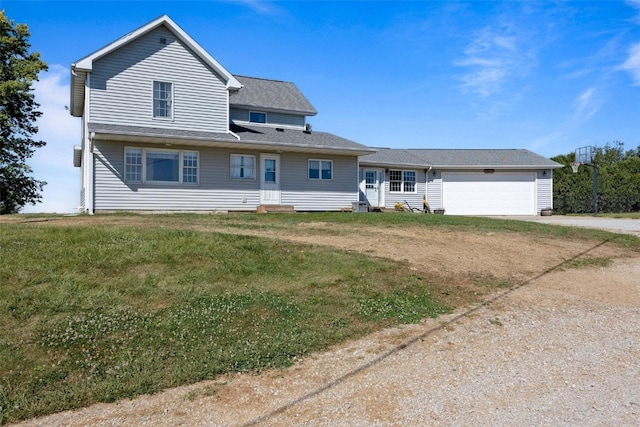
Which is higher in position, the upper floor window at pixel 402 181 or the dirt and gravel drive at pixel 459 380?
the upper floor window at pixel 402 181

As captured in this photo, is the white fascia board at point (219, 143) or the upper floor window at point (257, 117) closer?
the white fascia board at point (219, 143)

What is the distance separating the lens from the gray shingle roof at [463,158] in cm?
2888

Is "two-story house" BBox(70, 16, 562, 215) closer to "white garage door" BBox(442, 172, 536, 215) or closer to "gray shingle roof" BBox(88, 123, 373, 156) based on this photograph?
"gray shingle roof" BBox(88, 123, 373, 156)

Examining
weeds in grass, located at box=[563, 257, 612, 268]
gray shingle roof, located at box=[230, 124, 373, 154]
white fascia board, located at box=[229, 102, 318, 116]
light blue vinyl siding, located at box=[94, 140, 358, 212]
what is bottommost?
weeds in grass, located at box=[563, 257, 612, 268]

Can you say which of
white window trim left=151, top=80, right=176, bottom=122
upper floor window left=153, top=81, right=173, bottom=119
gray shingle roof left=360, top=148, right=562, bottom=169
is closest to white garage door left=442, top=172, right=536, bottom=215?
gray shingle roof left=360, top=148, right=562, bottom=169

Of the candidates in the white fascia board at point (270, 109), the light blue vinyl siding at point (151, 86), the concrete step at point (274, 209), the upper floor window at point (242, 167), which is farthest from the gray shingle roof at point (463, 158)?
the light blue vinyl siding at point (151, 86)

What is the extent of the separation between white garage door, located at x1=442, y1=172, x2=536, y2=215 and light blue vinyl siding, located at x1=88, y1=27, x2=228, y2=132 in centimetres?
1601

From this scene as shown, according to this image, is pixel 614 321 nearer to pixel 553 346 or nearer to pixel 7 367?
pixel 553 346

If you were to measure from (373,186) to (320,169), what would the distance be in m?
6.04

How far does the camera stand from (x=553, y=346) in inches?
251

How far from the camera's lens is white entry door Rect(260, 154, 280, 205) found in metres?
20.8

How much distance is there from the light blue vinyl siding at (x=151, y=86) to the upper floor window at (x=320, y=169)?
421 centimetres

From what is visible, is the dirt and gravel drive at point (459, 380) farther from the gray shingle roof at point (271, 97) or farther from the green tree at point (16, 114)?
the green tree at point (16, 114)

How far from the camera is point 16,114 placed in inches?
1156
